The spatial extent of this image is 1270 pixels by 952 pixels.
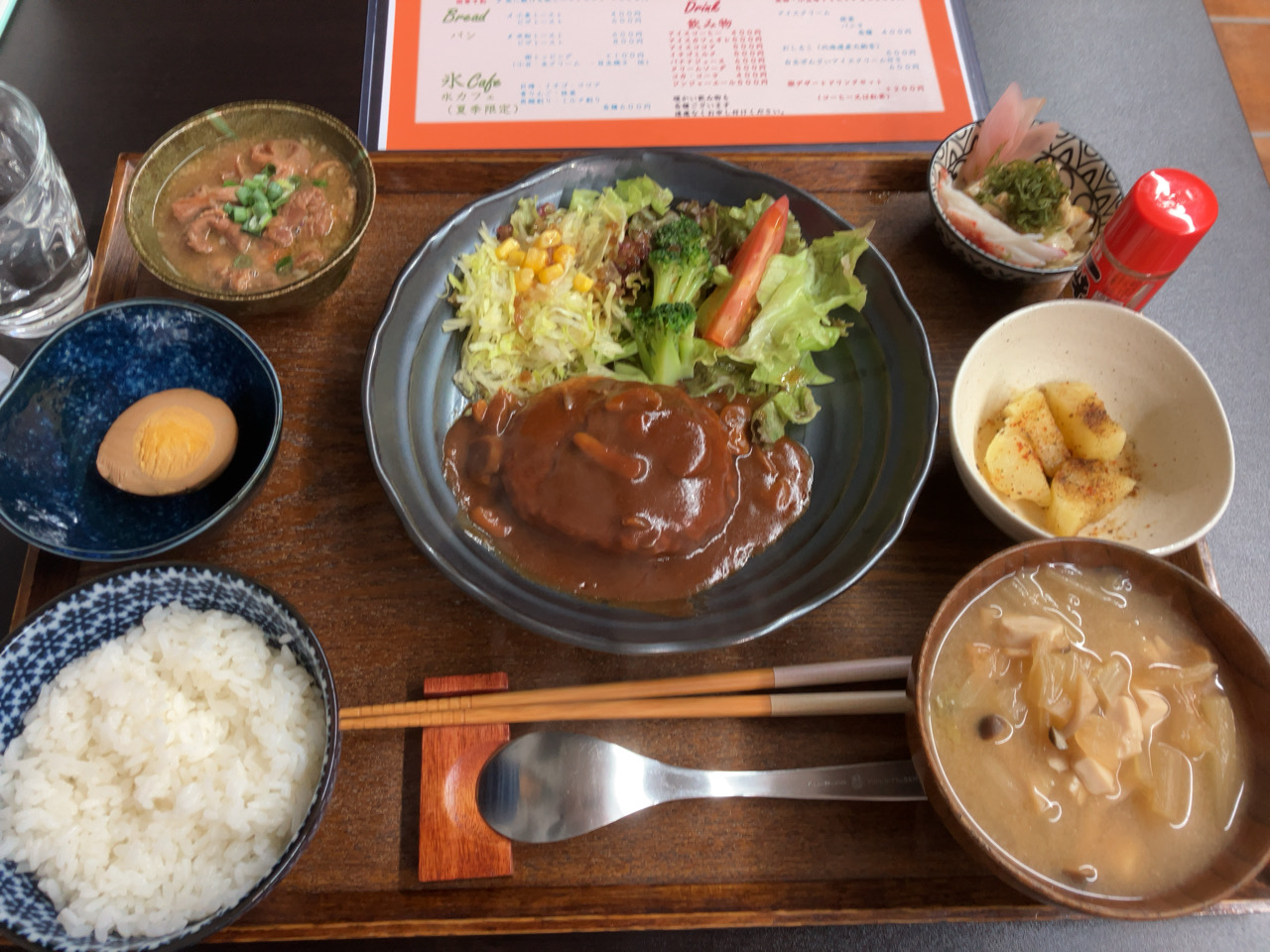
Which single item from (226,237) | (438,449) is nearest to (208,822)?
(438,449)

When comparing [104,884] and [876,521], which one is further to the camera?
[876,521]

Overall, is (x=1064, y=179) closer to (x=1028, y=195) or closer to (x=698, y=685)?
(x=1028, y=195)

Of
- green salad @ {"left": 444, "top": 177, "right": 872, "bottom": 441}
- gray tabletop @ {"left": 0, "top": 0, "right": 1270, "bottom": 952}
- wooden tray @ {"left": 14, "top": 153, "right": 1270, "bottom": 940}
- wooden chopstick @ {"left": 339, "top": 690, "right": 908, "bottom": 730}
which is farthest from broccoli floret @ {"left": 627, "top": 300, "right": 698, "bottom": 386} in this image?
gray tabletop @ {"left": 0, "top": 0, "right": 1270, "bottom": 952}

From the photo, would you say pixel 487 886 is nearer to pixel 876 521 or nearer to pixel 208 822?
pixel 208 822

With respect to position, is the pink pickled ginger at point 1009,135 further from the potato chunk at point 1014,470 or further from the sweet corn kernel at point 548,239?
the sweet corn kernel at point 548,239

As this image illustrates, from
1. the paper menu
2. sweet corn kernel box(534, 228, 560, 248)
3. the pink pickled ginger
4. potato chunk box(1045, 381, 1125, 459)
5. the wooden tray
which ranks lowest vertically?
the wooden tray

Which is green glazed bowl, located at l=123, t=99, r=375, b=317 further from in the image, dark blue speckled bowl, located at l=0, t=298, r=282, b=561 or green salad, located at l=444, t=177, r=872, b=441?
green salad, located at l=444, t=177, r=872, b=441
